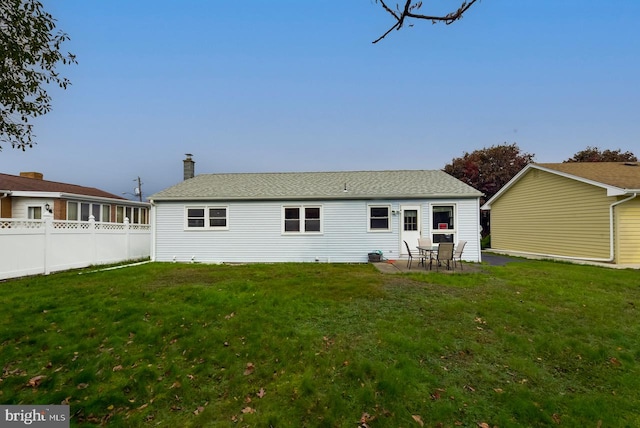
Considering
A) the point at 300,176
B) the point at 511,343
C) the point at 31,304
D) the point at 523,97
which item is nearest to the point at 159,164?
the point at 300,176

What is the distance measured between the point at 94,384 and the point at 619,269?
15.5 meters

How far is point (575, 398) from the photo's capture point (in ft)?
10.6

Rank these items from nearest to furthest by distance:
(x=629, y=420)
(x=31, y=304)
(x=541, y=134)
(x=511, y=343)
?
(x=629, y=420) < (x=511, y=343) < (x=31, y=304) < (x=541, y=134)

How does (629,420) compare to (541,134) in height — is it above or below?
below

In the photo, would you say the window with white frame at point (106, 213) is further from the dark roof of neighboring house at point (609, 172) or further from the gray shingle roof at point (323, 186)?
the dark roof of neighboring house at point (609, 172)

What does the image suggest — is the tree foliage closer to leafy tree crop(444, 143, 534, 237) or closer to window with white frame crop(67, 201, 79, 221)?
leafy tree crop(444, 143, 534, 237)

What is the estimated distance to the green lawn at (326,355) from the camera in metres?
3.06

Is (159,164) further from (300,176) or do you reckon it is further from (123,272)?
(123,272)

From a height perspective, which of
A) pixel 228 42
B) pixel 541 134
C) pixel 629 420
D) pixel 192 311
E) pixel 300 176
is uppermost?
pixel 228 42

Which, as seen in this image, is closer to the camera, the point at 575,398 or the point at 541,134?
the point at 575,398

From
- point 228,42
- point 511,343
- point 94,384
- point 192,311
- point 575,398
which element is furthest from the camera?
point 228,42

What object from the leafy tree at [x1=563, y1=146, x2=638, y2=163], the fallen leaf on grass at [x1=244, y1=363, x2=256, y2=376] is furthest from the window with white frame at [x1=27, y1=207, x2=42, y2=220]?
the leafy tree at [x1=563, y1=146, x2=638, y2=163]

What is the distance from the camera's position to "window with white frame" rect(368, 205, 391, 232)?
1232cm

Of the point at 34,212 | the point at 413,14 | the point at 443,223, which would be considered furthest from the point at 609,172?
the point at 34,212
